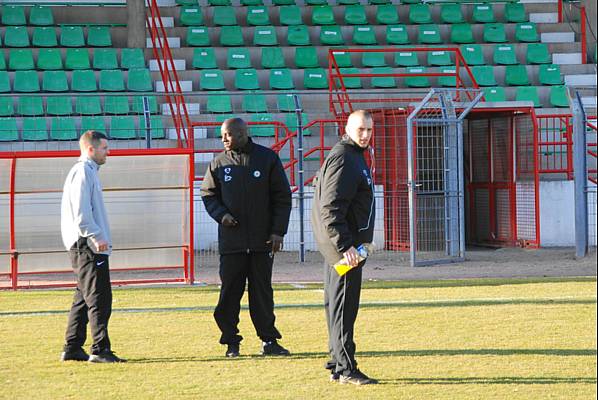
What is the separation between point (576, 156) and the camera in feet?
57.8

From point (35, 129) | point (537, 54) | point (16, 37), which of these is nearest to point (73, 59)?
point (16, 37)

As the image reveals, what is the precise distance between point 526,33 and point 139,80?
975 cm

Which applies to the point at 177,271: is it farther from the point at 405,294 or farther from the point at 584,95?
the point at 584,95

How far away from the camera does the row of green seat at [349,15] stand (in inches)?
1040

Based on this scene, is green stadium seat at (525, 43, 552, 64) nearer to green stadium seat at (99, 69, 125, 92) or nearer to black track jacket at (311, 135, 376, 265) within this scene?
green stadium seat at (99, 69, 125, 92)

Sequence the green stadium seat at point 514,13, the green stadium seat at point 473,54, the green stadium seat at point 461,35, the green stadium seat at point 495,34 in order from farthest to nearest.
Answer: the green stadium seat at point 514,13, the green stadium seat at point 495,34, the green stadium seat at point 461,35, the green stadium seat at point 473,54

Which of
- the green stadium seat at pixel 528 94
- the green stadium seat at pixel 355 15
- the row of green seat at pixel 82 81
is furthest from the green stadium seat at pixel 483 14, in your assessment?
the row of green seat at pixel 82 81

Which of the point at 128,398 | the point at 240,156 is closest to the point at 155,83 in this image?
the point at 240,156

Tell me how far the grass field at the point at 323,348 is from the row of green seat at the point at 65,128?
18.4 feet

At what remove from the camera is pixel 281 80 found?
2381 centimetres

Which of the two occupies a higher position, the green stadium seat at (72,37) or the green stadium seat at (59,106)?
the green stadium seat at (72,37)

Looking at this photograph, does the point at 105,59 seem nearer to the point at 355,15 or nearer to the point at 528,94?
the point at 355,15

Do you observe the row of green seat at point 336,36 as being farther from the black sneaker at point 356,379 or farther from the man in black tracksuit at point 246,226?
the black sneaker at point 356,379

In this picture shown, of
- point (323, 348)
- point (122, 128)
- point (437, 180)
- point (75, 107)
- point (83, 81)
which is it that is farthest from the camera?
point (83, 81)
